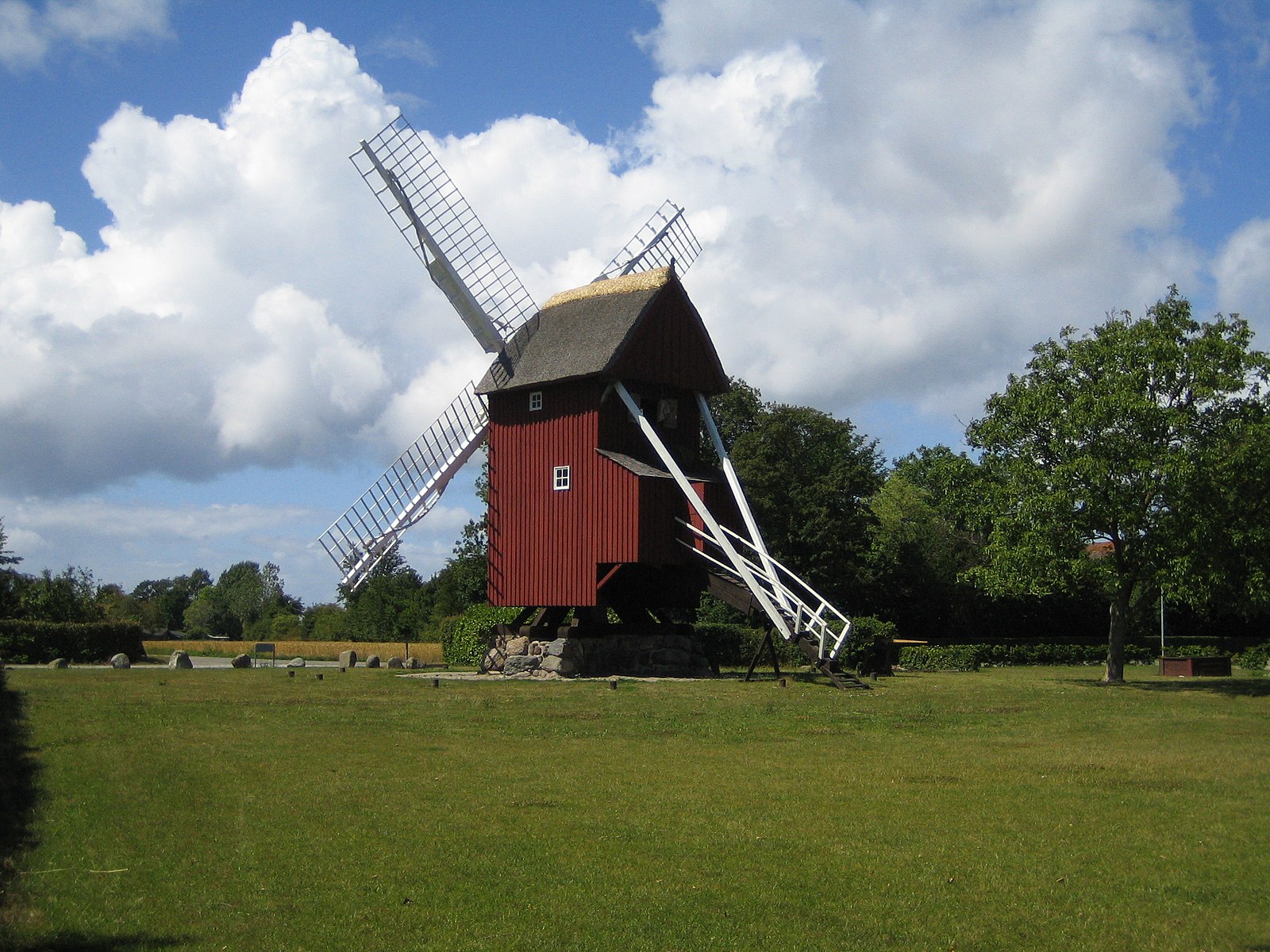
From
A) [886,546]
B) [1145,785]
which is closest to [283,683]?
[1145,785]

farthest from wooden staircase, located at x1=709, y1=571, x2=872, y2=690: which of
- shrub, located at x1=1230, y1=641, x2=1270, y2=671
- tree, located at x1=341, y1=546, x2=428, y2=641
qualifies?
tree, located at x1=341, y1=546, x2=428, y2=641

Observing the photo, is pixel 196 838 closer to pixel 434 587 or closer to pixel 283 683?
pixel 283 683

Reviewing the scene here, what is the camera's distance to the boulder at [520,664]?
104 ft

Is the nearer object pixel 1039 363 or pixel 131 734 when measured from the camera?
pixel 131 734

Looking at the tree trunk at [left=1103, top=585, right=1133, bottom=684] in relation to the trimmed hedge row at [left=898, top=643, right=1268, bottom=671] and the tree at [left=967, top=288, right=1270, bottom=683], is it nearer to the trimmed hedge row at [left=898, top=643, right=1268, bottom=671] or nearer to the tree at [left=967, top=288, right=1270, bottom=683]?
the tree at [left=967, top=288, right=1270, bottom=683]

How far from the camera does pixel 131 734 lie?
53.7 feet

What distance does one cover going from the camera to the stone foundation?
3138 cm

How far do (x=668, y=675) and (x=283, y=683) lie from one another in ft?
34.5

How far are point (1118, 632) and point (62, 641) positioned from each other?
35074 millimetres

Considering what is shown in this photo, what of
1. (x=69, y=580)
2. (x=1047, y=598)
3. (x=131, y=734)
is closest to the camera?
(x=131, y=734)

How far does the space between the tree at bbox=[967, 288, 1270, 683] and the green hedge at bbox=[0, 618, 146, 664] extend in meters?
31.5

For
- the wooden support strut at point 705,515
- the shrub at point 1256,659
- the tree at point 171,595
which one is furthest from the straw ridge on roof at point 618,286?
the tree at point 171,595

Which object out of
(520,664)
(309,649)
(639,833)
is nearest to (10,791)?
(639,833)

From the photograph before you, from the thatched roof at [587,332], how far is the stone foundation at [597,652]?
7319 millimetres
